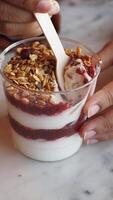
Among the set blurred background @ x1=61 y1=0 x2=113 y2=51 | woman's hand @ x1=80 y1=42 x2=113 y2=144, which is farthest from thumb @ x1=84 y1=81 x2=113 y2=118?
blurred background @ x1=61 y1=0 x2=113 y2=51

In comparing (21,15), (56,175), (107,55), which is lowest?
(56,175)

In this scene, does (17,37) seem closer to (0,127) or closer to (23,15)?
(23,15)

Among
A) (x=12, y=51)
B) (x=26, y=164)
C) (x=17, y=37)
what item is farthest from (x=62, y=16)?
(x=26, y=164)

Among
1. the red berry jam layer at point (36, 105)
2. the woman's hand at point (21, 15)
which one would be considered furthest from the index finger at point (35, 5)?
the red berry jam layer at point (36, 105)

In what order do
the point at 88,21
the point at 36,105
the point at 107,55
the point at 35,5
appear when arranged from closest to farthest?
the point at 36,105 < the point at 35,5 < the point at 107,55 < the point at 88,21

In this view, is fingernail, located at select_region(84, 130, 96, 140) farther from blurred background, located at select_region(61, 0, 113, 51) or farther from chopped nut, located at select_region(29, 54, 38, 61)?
blurred background, located at select_region(61, 0, 113, 51)

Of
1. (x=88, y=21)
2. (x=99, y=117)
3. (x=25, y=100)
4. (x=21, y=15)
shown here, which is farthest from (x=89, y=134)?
(x=88, y=21)

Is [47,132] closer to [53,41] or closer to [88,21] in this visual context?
[53,41]
